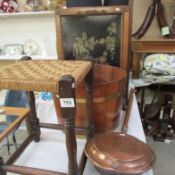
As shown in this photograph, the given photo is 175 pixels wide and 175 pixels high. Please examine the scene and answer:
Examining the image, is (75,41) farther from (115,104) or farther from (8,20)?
(8,20)

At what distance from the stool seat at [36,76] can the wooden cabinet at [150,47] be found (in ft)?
4.04

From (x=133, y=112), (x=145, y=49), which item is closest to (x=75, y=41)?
(x=133, y=112)

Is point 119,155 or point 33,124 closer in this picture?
point 119,155

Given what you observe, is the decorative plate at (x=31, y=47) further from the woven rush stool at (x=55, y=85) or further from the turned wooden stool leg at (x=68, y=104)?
the turned wooden stool leg at (x=68, y=104)

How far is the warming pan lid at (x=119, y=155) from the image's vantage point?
66 centimetres

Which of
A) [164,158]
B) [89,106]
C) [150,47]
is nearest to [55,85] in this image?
[89,106]

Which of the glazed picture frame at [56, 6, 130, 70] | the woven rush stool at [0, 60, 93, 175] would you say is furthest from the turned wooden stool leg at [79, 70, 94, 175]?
the glazed picture frame at [56, 6, 130, 70]

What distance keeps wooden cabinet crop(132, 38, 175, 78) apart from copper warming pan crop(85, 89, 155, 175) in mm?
1225

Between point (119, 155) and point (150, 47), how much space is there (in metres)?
1.42

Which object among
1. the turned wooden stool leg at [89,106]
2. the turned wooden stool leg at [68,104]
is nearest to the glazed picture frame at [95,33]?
the turned wooden stool leg at [89,106]

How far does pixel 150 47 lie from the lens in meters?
1.89

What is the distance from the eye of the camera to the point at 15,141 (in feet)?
4.75

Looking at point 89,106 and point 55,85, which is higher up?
point 55,85

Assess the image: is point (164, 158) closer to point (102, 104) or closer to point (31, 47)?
point (102, 104)
